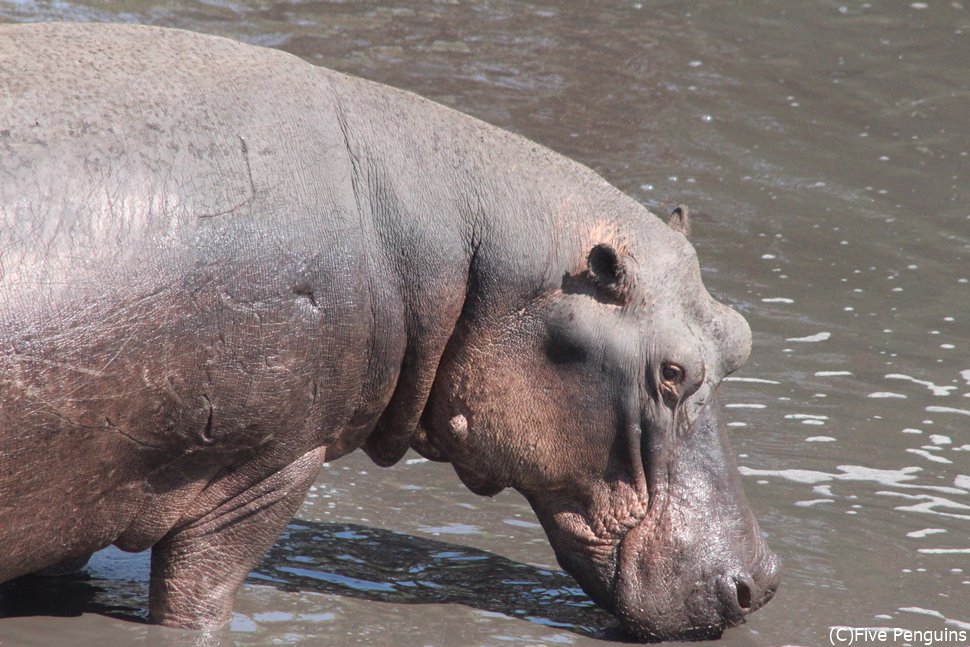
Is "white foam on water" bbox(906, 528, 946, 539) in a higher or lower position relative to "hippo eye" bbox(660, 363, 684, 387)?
lower

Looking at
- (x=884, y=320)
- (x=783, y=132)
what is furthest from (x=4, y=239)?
(x=783, y=132)

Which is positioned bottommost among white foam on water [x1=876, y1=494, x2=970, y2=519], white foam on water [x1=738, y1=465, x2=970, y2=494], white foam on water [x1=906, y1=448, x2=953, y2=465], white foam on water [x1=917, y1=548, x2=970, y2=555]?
white foam on water [x1=917, y1=548, x2=970, y2=555]

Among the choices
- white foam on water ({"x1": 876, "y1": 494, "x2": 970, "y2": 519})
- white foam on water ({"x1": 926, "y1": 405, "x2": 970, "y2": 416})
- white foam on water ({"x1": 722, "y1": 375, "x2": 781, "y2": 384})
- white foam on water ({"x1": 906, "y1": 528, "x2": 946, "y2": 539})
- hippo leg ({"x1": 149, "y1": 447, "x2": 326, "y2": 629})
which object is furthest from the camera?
white foam on water ({"x1": 722, "y1": 375, "x2": 781, "y2": 384})

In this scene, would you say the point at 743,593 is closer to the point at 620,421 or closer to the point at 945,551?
the point at 620,421

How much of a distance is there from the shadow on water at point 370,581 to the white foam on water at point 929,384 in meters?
3.28

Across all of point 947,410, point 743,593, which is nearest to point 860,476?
point 947,410

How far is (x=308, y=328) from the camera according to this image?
4.49 meters

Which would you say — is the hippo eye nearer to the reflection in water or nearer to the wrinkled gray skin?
the wrinkled gray skin

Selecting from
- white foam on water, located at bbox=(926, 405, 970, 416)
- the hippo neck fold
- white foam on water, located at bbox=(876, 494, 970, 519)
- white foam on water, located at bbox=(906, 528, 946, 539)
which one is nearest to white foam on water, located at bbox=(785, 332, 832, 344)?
white foam on water, located at bbox=(926, 405, 970, 416)

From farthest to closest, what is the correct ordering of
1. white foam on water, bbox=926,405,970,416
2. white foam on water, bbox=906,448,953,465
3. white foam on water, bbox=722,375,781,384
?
white foam on water, bbox=722,375,781,384 < white foam on water, bbox=926,405,970,416 < white foam on water, bbox=906,448,953,465

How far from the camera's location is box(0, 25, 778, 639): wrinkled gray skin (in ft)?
13.5

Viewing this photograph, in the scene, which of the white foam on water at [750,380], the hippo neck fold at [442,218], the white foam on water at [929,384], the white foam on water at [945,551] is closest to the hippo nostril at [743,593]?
the hippo neck fold at [442,218]

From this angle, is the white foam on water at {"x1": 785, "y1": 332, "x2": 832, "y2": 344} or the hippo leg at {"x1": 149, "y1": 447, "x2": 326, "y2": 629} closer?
the hippo leg at {"x1": 149, "y1": 447, "x2": 326, "y2": 629}

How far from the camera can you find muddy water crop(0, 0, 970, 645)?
542 cm
